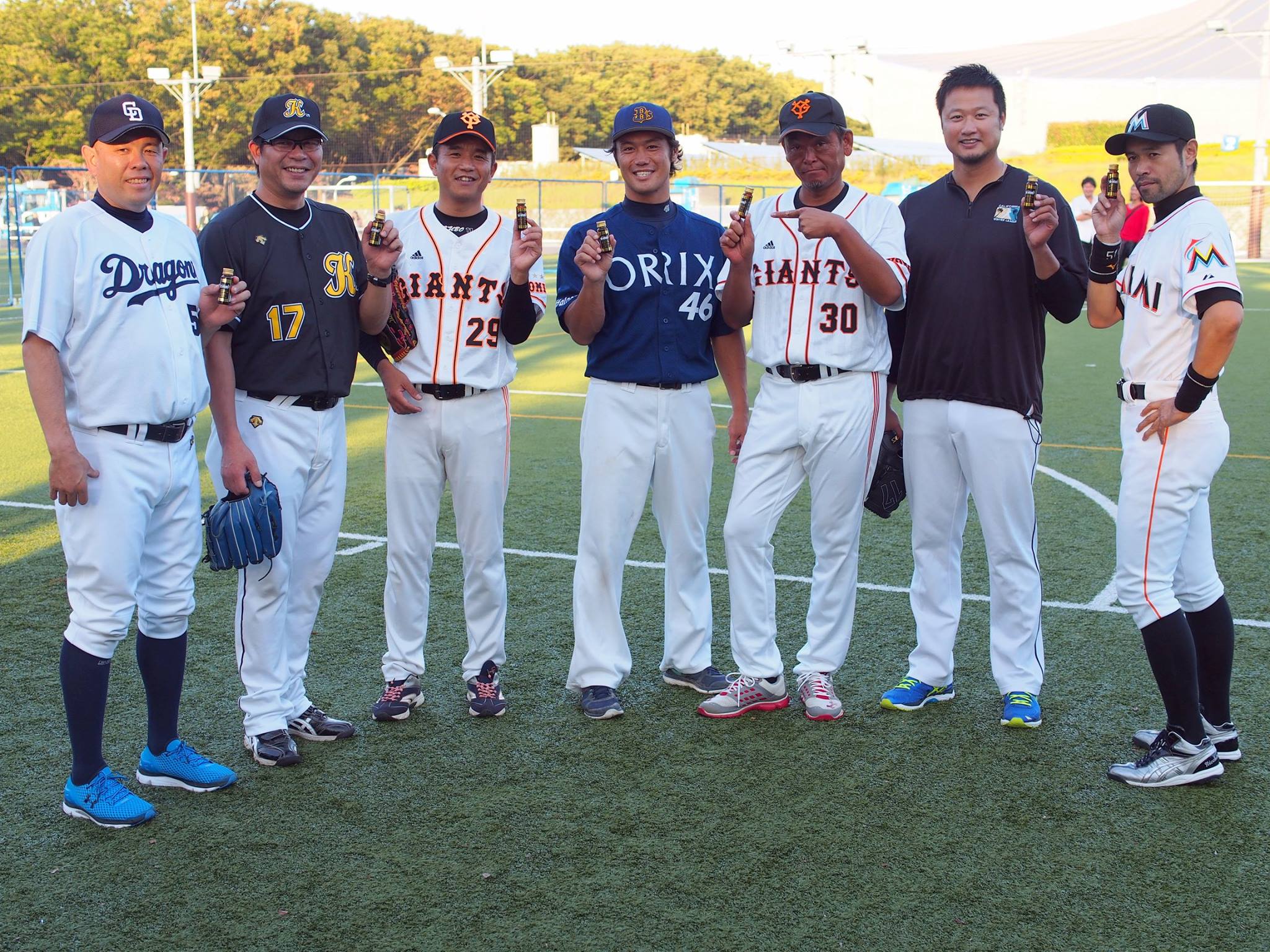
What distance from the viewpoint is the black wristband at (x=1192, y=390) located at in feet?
13.2

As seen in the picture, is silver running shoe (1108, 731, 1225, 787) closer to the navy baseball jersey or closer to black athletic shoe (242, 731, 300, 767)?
the navy baseball jersey

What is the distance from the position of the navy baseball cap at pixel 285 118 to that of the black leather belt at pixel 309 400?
91 centimetres

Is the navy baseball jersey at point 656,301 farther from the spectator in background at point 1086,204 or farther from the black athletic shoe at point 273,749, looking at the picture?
the spectator in background at point 1086,204

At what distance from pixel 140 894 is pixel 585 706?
190cm

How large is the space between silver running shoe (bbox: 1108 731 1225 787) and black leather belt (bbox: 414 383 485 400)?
2816 mm

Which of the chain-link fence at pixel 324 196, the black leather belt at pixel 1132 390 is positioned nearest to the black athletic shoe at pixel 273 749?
the black leather belt at pixel 1132 390

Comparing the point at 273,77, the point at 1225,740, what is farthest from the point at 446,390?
the point at 273,77

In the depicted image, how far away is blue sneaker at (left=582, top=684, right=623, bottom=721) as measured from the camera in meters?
4.86

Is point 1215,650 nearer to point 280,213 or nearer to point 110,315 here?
point 280,213

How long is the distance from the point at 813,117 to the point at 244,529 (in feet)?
8.57

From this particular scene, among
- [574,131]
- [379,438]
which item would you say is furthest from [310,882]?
[574,131]

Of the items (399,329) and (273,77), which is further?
(273,77)

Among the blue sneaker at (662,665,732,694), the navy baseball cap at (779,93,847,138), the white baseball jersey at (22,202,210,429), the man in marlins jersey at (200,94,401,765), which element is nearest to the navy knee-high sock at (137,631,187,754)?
the man in marlins jersey at (200,94,401,765)

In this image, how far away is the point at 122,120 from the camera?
3834 millimetres
